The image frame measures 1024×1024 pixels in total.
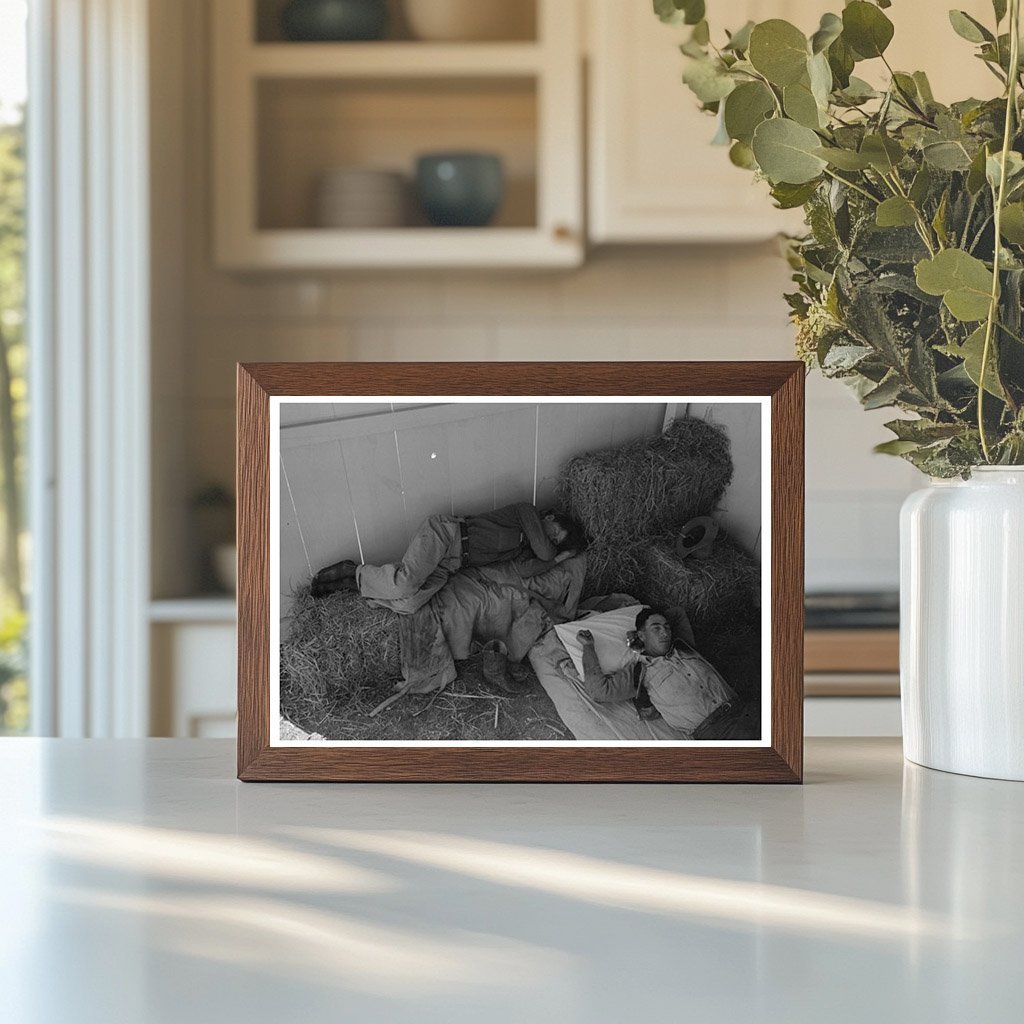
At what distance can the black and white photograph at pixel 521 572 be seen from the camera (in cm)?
60

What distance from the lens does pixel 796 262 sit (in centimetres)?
67

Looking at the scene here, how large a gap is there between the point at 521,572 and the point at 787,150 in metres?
0.25

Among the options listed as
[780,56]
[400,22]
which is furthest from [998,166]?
[400,22]

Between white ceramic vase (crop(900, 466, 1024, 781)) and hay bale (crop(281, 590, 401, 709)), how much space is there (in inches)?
11.5

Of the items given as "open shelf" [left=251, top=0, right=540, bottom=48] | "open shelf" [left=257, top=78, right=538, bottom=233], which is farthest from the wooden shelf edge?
"open shelf" [left=251, top=0, right=540, bottom=48]

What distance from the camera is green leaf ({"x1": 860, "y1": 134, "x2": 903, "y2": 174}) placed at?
533mm

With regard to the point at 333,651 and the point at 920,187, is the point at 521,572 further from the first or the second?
the point at 920,187

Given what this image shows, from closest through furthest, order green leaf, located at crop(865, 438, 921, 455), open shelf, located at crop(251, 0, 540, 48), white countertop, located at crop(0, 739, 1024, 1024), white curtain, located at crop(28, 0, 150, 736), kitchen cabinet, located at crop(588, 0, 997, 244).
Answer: white countertop, located at crop(0, 739, 1024, 1024) < green leaf, located at crop(865, 438, 921, 455) < white curtain, located at crop(28, 0, 150, 736) < kitchen cabinet, located at crop(588, 0, 997, 244) < open shelf, located at crop(251, 0, 540, 48)

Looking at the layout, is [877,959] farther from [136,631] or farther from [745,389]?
[136,631]

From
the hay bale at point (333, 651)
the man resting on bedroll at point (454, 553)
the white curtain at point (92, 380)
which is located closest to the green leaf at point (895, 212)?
the man resting on bedroll at point (454, 553)

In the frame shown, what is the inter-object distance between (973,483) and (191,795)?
0.44 metres

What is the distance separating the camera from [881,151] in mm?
535

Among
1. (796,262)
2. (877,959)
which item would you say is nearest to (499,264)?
(796,262)

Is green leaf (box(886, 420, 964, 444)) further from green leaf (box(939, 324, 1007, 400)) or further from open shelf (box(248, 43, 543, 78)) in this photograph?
open shelf (box(248, 43, 543, 78))
